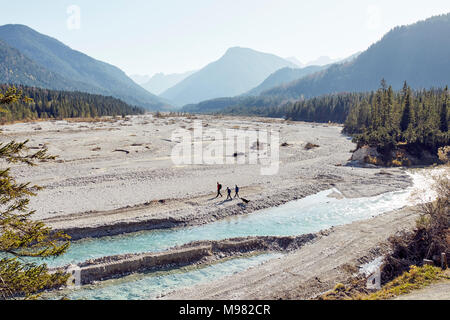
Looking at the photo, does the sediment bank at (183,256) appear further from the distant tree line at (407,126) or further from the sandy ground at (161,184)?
the distant tree line at (407,126)

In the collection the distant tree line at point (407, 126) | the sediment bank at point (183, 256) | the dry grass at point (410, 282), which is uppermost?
the distant tree line at point (407, 126)

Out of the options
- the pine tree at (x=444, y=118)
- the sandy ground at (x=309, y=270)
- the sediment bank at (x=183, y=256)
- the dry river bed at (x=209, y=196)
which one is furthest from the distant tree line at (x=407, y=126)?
the sediment bank at (x=183, y=256)

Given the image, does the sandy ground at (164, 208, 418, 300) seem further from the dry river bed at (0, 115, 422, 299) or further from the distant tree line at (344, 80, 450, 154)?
the distant tree line at (344, 80, 450, 154)

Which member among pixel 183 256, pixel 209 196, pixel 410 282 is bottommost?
pixel 183 256

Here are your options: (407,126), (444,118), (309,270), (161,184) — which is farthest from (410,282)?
(444,118)

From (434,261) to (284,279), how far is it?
833 centimetres

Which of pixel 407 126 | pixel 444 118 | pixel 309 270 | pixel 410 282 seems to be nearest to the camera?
pixel 410 282

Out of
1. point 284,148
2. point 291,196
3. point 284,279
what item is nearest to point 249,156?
point 284,148

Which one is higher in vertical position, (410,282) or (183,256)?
(410,282)

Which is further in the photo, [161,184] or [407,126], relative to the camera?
[407,126]

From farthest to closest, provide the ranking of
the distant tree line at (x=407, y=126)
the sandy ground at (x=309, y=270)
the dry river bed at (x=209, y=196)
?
1. the distant tree line at (x=407, y=126)
2. the dry river bed at (x=209, y=196)
3. the sandy ground at (x=309, y=270)

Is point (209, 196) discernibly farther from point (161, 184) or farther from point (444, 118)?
point (444, 118)

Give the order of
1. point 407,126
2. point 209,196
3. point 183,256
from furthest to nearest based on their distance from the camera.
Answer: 1. point 407,126
2. point 209,196
3. point 183,256
